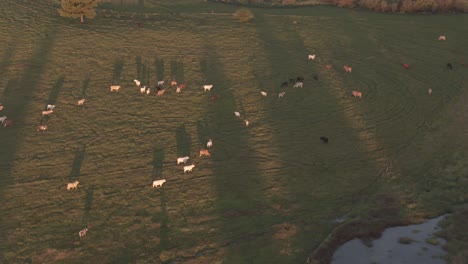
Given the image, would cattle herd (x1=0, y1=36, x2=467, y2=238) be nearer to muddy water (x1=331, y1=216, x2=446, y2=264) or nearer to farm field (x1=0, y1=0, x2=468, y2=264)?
farm field (x1=0, y1=0, x2=468, y2=264)

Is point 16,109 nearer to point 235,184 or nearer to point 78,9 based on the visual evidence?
point 235,184

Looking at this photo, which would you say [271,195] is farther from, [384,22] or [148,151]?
[384,22]

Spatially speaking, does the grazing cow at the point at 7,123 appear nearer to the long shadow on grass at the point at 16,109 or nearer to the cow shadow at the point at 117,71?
the long shadow on grass at the point at 16,109

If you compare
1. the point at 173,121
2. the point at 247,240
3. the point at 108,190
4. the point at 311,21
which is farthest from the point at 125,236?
the point at 311,21

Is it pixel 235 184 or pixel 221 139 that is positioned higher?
pixel 221 139

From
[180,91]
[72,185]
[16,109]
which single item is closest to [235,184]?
[72,185]
